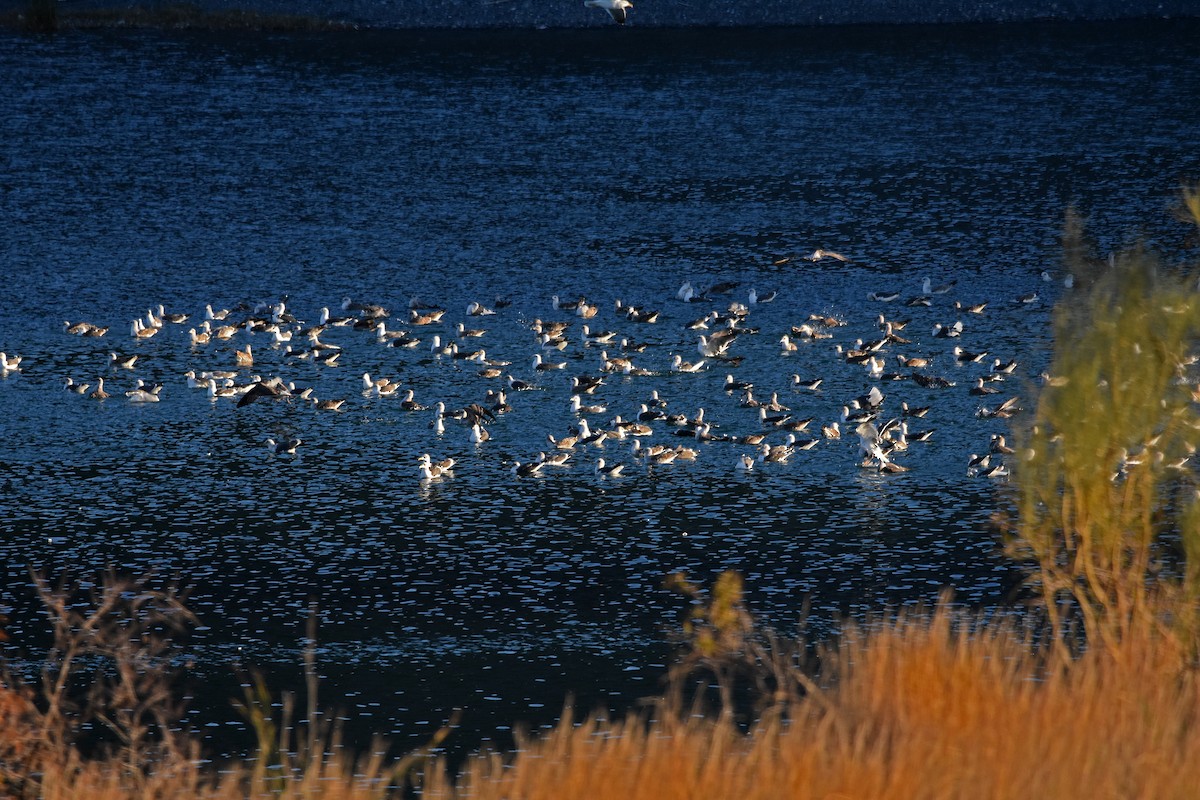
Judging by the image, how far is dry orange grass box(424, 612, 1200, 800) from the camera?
10906 mm

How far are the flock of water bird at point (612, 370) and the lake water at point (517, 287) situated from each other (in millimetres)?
215

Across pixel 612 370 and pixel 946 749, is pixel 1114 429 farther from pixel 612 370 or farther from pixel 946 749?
pixel 612 370

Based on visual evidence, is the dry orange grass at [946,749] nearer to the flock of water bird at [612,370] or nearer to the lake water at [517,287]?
the lake water at [517,287]

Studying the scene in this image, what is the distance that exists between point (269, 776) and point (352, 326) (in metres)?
23.1

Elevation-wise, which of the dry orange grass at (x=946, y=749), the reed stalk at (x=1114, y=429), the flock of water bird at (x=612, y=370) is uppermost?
the reed stalk at (x=1114, y=429)

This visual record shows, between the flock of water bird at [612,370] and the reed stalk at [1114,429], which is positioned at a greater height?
the reed stalk at [1114,429]

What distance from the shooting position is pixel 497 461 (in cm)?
2986

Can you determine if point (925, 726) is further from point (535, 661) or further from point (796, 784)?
point (535, 661)

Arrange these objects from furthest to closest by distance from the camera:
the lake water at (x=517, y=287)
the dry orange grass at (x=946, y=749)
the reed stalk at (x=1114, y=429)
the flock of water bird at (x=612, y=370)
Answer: the flock of water bird at (x=612, y=370), the lake water at (x=517, y=287), the reed stalk at (x=1114, y=429), the dry orange grass at (x=946, y=749)

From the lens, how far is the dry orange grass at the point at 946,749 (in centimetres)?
1091

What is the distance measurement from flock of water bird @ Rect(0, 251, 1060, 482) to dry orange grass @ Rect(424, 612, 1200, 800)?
1523cm

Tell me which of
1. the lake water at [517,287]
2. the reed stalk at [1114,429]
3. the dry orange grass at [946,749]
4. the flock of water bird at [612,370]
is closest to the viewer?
the dry orange grass at [946,749]

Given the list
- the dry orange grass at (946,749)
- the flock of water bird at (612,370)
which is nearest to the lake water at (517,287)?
the flock of water bird at (612,370)

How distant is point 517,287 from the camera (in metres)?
44.4
